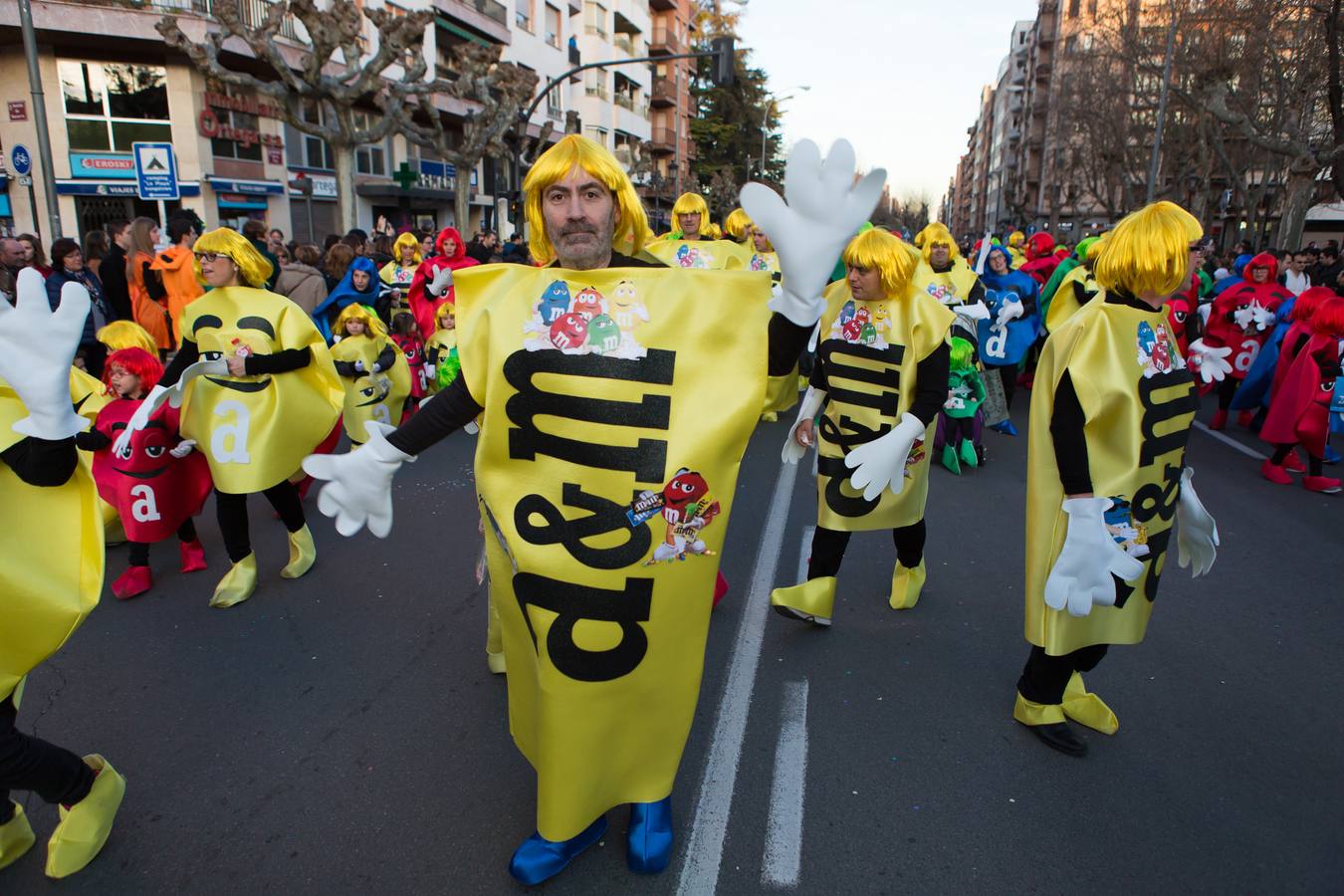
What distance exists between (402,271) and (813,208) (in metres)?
8.50

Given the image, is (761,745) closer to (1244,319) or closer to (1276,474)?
(1276,474)

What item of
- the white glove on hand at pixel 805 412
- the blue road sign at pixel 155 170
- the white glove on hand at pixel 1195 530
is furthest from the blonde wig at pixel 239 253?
the blue road sign at pixel 155 170

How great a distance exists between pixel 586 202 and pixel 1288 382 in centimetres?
722

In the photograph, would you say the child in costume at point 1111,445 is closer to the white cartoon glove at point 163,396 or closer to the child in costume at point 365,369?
the white cartoon glove at point 163,396

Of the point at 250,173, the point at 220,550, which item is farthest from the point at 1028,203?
the point at 220,550

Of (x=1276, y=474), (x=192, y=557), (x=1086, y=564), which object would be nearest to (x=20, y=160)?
(x=192, y=557)

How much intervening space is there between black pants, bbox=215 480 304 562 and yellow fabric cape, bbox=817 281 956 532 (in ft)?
9.77

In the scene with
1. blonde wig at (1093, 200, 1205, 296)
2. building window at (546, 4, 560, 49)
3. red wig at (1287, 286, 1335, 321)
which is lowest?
red wig at (1287, 286, 1335, 321)

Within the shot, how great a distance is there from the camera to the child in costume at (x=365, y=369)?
6.70m

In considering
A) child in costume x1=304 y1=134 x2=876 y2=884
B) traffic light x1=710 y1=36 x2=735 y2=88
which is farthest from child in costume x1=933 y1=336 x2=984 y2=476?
traffic light x1=710 y1=36 x2=735 y2=88

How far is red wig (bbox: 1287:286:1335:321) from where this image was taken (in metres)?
7.00

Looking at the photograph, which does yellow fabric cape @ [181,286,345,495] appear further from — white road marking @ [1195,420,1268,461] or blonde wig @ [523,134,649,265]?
white road marking @ [1195,420,1268,461]

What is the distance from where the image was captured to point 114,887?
2.53 meters

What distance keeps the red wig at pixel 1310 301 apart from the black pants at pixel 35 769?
343 inches
